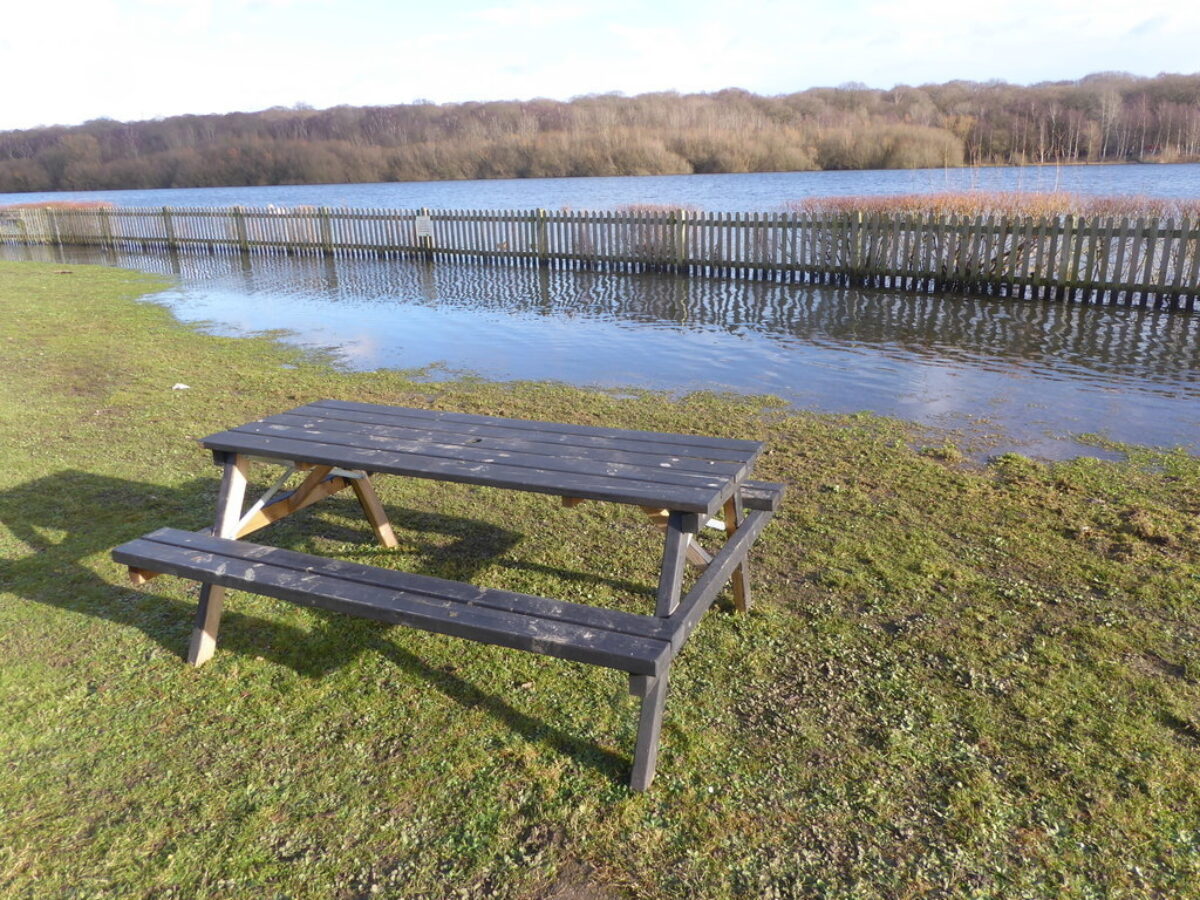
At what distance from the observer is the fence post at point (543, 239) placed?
752 inches

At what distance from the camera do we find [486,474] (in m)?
3.18

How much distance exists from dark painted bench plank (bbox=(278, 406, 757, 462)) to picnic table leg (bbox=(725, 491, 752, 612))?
36 cm

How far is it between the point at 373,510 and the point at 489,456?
1268 mm

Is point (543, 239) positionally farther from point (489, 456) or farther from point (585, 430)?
point (489, 456)

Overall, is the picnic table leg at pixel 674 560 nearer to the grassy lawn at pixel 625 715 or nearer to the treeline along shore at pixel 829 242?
the grassy lawn at pixel 625 715

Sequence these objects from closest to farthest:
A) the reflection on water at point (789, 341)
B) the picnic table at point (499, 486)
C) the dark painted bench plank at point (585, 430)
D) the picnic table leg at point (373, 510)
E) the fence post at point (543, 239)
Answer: the picnic table at point (499, 486)
the dark painted bench plank at point (585, 430)
the picnic table leg at point (373, 510)
the reflection on water at point (789, 341)
the fence post at point (543, 239)

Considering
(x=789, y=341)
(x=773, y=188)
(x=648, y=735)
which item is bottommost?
(x=789, y=341)

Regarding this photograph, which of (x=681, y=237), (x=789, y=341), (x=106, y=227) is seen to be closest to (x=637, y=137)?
(x=106, y=227)

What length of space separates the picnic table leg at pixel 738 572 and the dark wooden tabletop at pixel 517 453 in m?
0.30

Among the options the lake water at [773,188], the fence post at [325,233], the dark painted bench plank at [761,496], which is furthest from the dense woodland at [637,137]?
the dark painted bench plank at [761,496]

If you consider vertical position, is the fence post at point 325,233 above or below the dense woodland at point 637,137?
below

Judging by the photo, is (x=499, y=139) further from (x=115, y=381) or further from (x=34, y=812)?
(x=34, y=812)

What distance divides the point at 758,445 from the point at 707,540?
3.80 feet

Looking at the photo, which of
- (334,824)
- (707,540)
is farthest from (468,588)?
(707,540)
